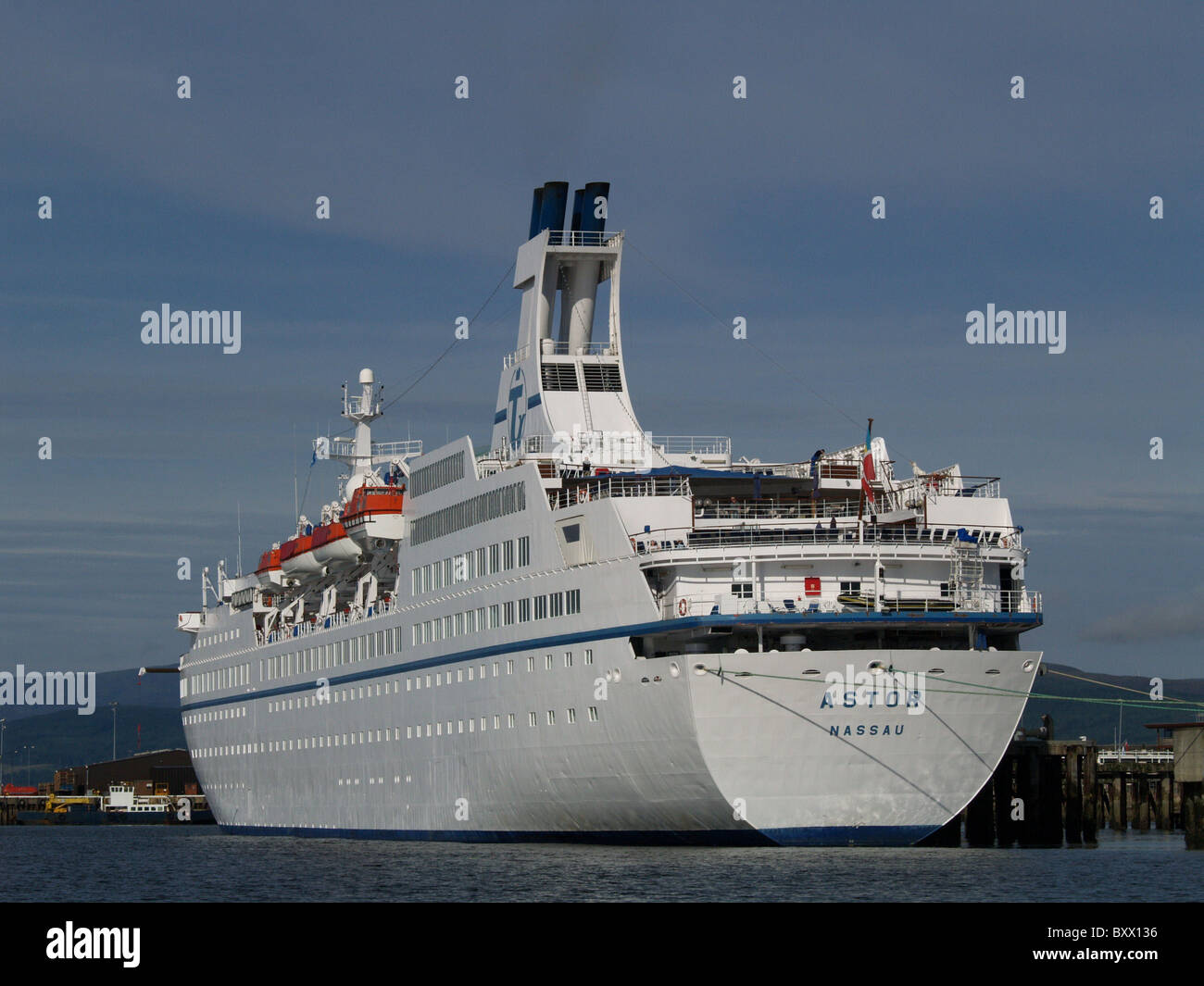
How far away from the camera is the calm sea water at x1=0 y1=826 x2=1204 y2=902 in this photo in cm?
3747

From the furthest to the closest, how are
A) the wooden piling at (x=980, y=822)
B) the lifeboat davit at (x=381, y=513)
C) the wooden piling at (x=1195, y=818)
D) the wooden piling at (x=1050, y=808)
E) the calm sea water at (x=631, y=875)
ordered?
the lifeboat davit at (x=381, y=513) → the wooden piling at (x=980, y=822) → the wooden piling at (x=1050, y=808) → the wooden piling at (x=1195, y=818) → the calm sea water at (x=631, y=875)

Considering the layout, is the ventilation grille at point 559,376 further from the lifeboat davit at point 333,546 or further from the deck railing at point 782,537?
the deck railing at point 782,537

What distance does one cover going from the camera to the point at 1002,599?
4850 centimetres

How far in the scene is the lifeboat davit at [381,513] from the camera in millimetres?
63656

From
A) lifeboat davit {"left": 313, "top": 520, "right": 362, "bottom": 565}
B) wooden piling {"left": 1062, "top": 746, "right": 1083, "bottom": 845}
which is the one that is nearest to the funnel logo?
lifeboat davit {"left": 313, "top": 520, "right": 362, "bottom": 565}

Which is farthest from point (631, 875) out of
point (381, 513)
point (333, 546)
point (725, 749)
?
point (333, 546)

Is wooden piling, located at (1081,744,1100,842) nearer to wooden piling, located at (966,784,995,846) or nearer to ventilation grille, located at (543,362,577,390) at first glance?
wooden piling, located at (966,784,995,846)

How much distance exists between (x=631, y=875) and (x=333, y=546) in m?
29.7

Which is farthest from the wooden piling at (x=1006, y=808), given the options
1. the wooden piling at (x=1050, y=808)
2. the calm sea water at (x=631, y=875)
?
the calm sea water at (x=631, y=875)

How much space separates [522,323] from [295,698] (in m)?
19.0

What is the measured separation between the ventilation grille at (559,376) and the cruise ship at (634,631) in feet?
0.25

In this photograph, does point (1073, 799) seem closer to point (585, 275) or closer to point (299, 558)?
point (585, 275)
